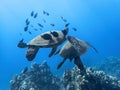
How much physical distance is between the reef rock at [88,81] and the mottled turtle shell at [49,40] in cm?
322

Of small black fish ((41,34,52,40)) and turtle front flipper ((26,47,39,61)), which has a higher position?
small black fish ((41,34,52,40))

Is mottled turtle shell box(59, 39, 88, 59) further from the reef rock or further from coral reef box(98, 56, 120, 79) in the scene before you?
coral reef box(98, 56, 120, 79)

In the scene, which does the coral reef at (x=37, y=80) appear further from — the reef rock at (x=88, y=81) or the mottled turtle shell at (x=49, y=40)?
the mottled turtle shell at (x=49, y=40)

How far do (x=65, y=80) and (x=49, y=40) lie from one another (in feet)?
17.2

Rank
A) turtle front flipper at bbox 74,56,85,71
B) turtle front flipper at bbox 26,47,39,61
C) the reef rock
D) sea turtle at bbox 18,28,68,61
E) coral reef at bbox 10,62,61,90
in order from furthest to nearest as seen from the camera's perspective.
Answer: coral reef at bbox 10,62,61,90, the reef rock, sea turtle at bbox 18,28,68,61, turtle front flipper at bbox 74,56,85,71, turtle front flipper at bbox 26,47,39,61

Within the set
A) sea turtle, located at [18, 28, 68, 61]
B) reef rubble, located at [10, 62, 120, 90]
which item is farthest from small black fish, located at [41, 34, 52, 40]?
reef rubble, located at [10, 62, 120, 90]

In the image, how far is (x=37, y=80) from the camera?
17125mm

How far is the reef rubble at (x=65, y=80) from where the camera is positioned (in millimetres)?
11312

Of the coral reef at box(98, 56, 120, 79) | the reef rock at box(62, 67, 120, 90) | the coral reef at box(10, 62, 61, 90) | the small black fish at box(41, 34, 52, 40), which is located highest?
the coral reef at box(98, 56, 120, 79)

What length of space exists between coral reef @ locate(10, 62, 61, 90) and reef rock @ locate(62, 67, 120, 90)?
392 centimetres

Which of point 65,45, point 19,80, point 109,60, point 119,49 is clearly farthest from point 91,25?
point 65,45

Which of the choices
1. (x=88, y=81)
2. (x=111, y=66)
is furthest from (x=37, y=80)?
(x=111, y=66)

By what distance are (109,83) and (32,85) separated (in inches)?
234

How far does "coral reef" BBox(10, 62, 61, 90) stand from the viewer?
16703mm
